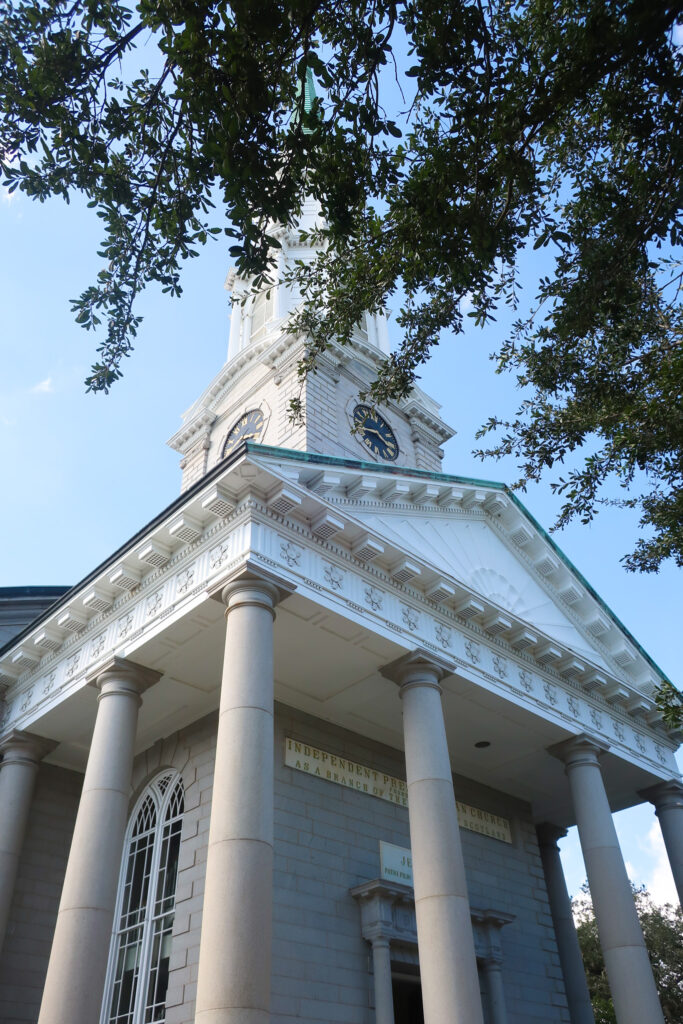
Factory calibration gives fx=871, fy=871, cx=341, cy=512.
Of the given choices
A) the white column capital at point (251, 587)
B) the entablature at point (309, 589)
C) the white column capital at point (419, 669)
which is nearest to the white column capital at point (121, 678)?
the entablature at point (309, 589)

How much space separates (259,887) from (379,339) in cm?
2248

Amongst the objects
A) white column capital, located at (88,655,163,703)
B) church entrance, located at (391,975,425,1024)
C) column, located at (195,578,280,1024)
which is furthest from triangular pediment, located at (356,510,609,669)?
church entrance, located at (391,975,425,1024)

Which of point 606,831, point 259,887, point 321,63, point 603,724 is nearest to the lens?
point 321,63

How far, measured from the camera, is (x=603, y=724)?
18.3 m

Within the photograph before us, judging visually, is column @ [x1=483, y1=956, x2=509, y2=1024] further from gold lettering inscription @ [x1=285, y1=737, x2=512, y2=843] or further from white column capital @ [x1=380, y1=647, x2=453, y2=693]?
white column capital @ [x1=380, y1=647, x2=453, y2=693]

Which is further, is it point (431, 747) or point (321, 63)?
point (431, 747)

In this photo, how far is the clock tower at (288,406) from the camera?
22938 mm

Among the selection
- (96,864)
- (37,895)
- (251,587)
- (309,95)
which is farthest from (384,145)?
(309,95)

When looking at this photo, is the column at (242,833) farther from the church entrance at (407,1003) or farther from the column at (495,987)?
the church entrance at (407,1003)

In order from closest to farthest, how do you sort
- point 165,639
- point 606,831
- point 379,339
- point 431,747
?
point 431,747 < point 165,639 < point 606,831 < point 379,339

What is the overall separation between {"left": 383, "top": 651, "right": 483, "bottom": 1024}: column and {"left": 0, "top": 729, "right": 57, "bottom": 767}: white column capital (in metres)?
7.25

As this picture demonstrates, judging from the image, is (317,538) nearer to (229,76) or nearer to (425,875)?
(425,875)

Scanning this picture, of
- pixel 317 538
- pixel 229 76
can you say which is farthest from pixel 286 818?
pixel 229 76

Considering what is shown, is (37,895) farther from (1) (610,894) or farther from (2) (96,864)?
(1) (610,894)
